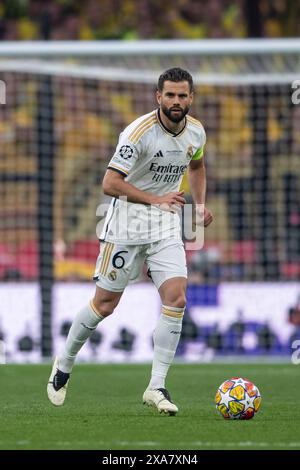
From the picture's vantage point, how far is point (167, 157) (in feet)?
27.6

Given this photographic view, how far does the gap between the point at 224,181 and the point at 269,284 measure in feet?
10.9

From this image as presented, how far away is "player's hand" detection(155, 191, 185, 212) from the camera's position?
8039 millimetres

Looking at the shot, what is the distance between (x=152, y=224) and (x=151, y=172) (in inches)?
14.5

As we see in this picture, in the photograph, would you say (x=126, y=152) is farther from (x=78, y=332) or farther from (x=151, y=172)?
(x=78, y=332)

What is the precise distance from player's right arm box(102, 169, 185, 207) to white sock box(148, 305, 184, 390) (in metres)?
0.77

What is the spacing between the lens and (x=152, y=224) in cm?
851

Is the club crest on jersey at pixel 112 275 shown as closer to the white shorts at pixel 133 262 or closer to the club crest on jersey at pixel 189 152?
the white shorts at pixel 133 262

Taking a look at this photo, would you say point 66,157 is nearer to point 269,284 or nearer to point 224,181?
point 224,181

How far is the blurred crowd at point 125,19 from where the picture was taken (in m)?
26.2

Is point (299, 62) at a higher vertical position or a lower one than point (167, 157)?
higher

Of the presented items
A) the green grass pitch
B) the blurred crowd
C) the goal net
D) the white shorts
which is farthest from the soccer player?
the blurred crowd

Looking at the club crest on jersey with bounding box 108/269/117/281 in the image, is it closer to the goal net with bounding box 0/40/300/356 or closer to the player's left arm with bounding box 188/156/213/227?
the player's left arm with bounding box 188/156/213/227

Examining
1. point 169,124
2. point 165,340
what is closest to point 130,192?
point 169,124

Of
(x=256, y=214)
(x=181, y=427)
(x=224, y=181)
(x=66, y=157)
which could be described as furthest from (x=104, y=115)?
(x=181, y=427)
